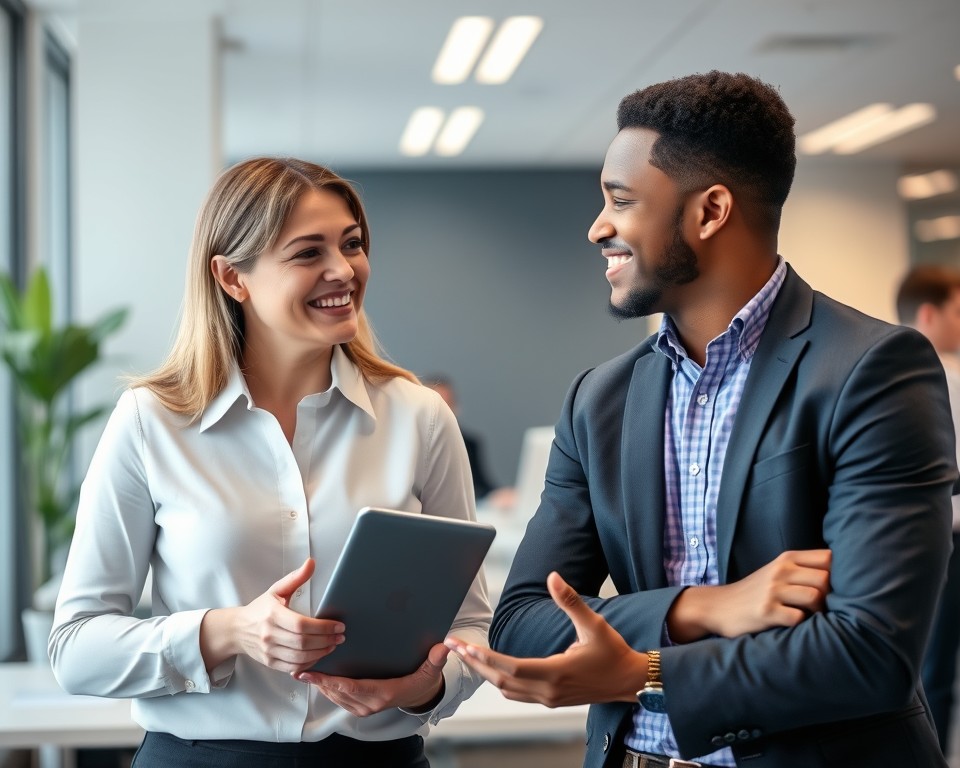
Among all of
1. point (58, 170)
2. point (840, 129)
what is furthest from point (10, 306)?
point (840, 129)

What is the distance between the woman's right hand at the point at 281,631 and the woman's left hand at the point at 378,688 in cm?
5

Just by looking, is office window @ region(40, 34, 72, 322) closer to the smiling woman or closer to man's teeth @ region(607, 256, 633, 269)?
the smiling woman

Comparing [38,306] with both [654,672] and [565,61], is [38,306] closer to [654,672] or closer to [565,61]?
[565,61]

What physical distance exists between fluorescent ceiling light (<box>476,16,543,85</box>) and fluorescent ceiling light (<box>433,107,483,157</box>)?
887 millimetres

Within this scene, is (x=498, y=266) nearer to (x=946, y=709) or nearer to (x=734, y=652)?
(x=946, y=709)

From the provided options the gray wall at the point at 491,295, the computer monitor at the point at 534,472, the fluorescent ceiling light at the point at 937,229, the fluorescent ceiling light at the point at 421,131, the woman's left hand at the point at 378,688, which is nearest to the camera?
the woman's left hand at the point at 378,688

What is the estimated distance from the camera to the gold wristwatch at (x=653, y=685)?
1285 millimetres

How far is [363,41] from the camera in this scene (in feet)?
21.1

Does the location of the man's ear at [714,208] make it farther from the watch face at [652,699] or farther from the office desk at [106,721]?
the office desk at [106,721]

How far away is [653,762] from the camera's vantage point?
4.46ft

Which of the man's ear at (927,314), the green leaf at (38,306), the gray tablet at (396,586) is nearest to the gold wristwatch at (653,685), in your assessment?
the gray tablet at (396,586)

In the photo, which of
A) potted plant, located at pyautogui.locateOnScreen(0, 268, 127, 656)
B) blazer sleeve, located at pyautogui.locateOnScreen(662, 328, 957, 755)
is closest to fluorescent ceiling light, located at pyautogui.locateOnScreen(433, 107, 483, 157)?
potted plant, located at pyautogui.locateOnScreen(0, 268, 127, 656)

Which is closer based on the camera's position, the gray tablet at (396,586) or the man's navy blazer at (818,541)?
the man's navy blazer at (818,541)

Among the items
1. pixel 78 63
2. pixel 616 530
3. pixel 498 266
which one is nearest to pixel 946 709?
pixel 616 530
